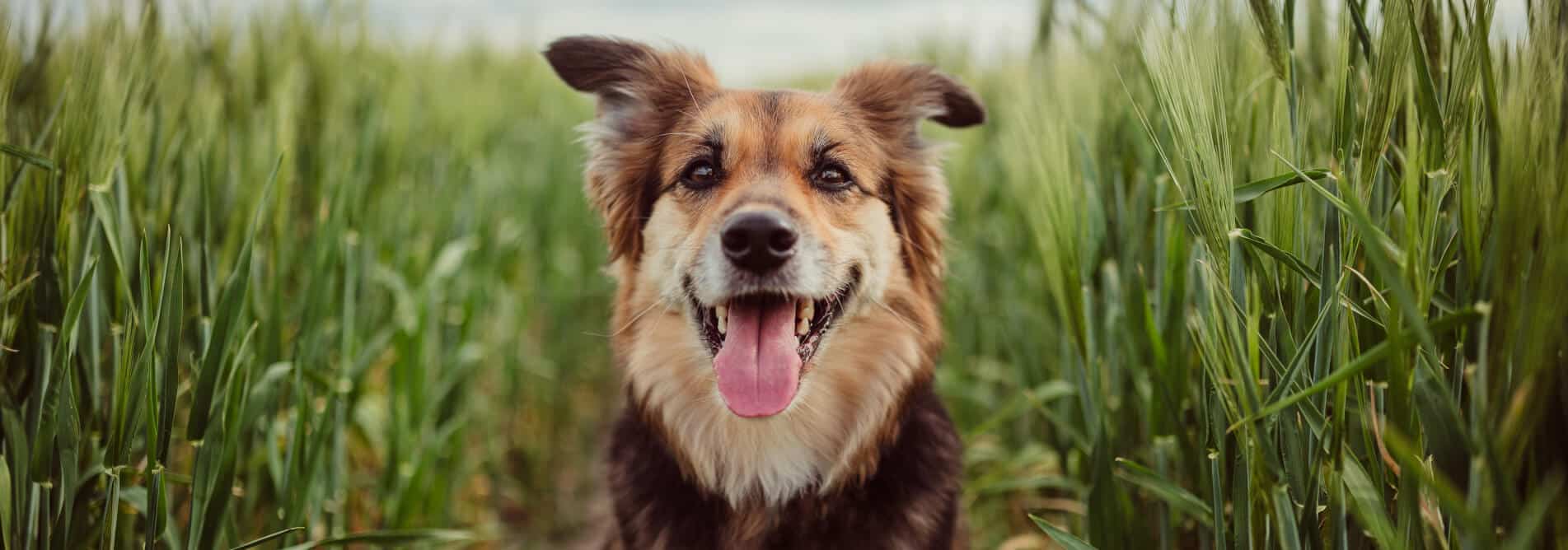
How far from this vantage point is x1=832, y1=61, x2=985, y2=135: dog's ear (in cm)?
222

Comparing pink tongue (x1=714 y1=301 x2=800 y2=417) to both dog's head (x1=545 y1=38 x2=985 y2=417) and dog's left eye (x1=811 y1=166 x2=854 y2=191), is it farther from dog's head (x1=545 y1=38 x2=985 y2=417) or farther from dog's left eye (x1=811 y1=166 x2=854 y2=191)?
dog's left eye (x1=811 y1=166 x2=854 y2=191)

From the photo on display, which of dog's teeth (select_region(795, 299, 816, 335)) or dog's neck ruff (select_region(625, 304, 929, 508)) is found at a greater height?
dog's teeth (select_region(795, 299, 816, 335))

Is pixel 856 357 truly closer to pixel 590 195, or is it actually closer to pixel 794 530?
pixel 794 530

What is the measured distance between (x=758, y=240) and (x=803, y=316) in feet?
0.92

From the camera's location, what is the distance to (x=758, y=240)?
179 cm

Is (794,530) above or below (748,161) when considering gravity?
below

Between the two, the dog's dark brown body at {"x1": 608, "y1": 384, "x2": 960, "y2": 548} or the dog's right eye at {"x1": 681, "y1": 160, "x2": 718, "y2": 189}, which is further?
the dog's right eye at {"x1": 681, "y1": 160, "x2": 718, "y2": 189}

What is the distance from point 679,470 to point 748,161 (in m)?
0.77

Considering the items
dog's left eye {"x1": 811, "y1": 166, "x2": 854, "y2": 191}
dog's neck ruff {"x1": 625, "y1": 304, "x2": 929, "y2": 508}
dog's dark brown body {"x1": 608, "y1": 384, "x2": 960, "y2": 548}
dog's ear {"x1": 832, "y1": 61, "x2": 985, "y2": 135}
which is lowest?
dog's dark brown body {"x1": 608, "y1": 384, "x2": 960, "y2": 548}

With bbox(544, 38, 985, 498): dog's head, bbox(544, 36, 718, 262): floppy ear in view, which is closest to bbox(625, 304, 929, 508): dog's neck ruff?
bbox(544, 38, 985, 498): dog's head

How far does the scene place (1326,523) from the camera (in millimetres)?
1453

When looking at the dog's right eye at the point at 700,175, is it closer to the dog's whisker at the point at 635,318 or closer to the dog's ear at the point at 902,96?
the dog's whisker at the point at 635,318

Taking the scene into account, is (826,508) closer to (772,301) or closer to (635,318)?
(772,301)

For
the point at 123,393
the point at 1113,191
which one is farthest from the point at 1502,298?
the point at 123,393
